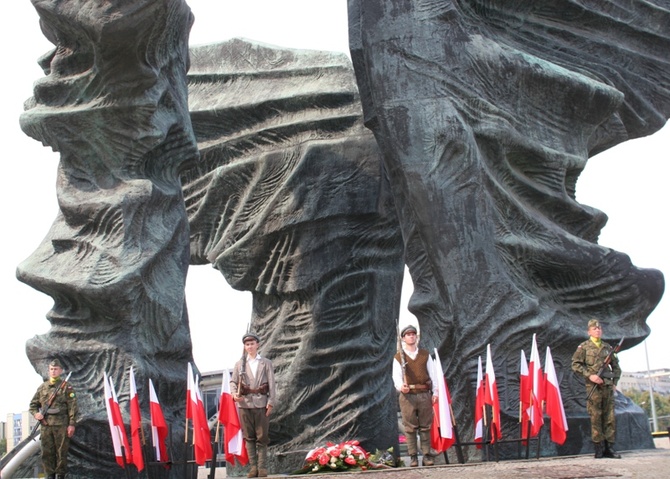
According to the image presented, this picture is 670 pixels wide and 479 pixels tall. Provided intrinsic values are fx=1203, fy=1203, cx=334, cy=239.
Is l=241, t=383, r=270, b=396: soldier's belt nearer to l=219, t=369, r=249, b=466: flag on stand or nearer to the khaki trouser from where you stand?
l=219, t=369, r=249, b=466: flag on stand

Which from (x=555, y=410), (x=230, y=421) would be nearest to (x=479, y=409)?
(x=555, y=410)

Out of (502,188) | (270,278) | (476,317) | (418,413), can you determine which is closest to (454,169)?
(502,188)

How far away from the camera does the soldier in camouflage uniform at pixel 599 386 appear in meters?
8.75

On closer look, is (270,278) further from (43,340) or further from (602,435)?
(602,435)

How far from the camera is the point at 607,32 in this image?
36.9 feet

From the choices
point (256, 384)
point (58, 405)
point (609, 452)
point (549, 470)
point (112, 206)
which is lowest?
point (549, 470)

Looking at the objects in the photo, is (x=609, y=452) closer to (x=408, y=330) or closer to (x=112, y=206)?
(x=408, y=330)

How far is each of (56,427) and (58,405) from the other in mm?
162

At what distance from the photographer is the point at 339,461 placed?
9.30 metres

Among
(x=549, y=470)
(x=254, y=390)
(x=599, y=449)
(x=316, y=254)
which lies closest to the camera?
(x=549, y=470)

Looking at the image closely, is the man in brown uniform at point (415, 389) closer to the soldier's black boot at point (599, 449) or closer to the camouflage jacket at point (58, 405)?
the soldier's black boot at point (599, 449)

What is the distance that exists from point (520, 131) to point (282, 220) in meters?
3.08

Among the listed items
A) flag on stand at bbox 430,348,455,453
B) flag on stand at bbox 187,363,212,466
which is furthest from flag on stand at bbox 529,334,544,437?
flag on stand at bbox 187,363,212,466

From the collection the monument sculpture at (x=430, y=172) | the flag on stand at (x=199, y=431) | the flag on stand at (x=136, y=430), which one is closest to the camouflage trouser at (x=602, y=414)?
the monument sculpture at (x=430, y=172)
